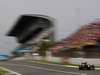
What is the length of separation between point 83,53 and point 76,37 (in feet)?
28.1

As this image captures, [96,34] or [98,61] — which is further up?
[96,34]

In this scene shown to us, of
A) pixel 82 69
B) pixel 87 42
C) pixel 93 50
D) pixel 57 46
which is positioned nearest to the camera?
pixel 82 69

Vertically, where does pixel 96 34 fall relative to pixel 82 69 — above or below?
above

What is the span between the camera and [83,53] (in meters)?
42.9

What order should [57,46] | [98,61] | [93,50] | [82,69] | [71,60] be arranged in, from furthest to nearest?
[57,46] < [93,50] < [71,60] < [98,61] < [82,69]

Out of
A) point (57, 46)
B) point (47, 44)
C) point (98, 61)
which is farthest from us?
point (47, 44)

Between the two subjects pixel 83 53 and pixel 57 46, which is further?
pixel 57 46

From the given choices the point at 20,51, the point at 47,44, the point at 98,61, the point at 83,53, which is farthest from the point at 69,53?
the point at 20,51

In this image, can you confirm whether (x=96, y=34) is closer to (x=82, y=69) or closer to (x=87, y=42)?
(x=87, y=42)

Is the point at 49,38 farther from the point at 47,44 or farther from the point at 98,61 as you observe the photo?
the point at 98,61

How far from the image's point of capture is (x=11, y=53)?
5866cm

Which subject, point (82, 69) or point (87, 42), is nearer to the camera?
point (82, 69)

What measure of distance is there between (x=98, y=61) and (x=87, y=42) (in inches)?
412

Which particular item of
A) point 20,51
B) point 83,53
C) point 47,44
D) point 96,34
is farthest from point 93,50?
point 20,51
